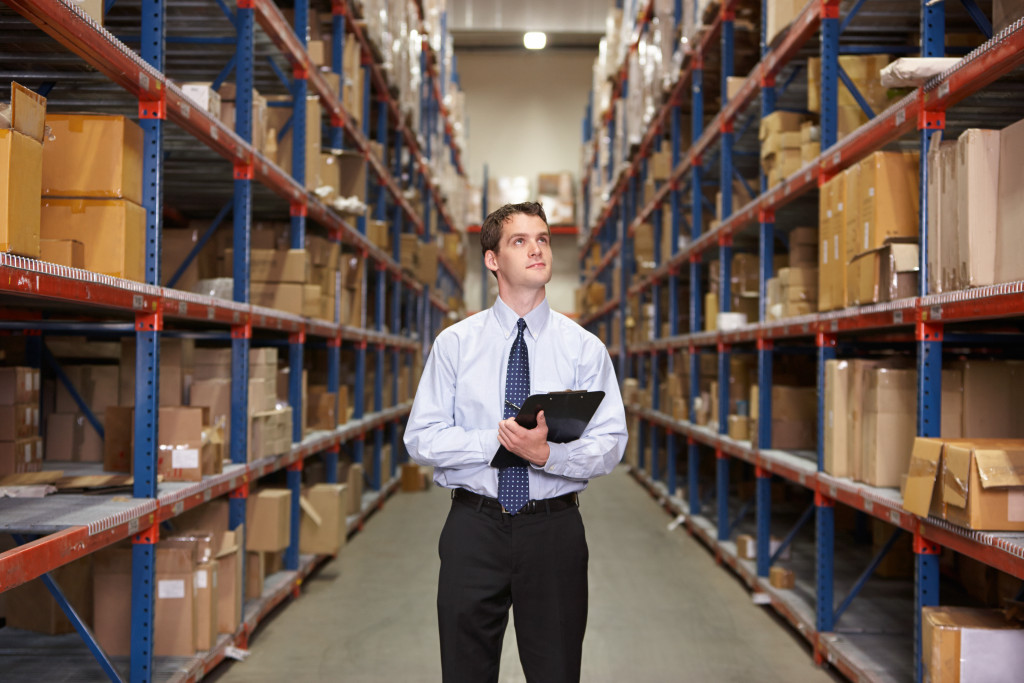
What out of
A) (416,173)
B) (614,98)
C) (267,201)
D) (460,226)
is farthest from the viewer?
(460,226)

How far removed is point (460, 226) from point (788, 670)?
13.5 metres

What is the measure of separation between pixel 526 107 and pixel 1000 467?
57.8 feet

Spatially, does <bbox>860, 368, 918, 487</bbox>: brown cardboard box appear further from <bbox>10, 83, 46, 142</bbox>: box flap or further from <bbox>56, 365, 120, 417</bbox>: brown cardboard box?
<bbox>56, 365, 120, 417</bbox>: brown cardboard box

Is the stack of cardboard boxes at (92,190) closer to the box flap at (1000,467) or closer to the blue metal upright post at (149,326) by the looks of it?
the blue metal upright post at (149,326)

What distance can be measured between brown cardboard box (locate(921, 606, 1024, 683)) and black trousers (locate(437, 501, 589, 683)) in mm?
1433

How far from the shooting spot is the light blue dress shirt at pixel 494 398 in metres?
2.24

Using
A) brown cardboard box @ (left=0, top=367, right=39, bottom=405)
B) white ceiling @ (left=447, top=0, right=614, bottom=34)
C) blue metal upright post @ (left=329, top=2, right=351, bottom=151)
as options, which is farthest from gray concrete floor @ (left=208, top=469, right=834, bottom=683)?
white ceiling @ (left=447, top=0, right=614, bottom=34)

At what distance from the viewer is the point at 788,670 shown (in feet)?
13.4

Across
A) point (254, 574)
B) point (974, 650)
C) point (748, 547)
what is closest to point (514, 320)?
point (974, 650)

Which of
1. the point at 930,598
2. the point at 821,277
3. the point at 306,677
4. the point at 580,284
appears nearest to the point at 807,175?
the point at 821,277

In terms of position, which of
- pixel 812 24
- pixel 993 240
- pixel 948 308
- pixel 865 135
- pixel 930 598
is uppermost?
pixel 812 24

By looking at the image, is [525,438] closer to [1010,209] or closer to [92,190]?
[1010,209]

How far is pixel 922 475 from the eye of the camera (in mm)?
3021

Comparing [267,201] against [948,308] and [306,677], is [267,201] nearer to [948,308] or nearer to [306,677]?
[306,677]
